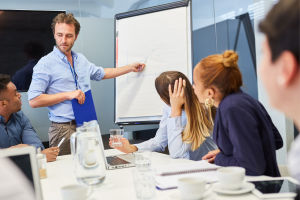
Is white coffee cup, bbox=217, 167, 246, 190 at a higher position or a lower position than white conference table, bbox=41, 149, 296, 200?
higher

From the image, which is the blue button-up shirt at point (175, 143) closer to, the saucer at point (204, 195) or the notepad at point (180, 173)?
the notepad at point (180, 173)

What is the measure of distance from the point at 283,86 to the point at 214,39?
2455mm

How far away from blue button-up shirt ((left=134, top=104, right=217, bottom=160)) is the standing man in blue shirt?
78 centimetres

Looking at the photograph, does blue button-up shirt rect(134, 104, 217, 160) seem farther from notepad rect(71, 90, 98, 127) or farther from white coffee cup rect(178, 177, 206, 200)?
white coffee cup rect(178, 177, 206, 200)

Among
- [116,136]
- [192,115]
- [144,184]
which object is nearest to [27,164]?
[144,184]

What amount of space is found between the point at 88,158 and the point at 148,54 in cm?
176

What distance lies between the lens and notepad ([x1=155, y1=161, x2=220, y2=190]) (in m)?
1.00

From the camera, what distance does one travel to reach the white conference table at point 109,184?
3.07 ft

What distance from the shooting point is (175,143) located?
1676mm

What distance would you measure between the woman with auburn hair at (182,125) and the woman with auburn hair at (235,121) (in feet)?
0.94

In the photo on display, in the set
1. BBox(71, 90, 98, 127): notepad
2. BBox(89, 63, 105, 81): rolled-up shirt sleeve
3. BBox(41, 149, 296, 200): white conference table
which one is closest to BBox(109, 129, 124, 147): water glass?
BBox(41, 149, 296, 200): white conference table

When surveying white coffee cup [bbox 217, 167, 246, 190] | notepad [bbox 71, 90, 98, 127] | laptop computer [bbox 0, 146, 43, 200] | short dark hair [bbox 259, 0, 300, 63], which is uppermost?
short dark hair [bbox 259, 0, 300, 63]

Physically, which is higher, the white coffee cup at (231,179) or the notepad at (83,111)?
the notepad at (83,111)

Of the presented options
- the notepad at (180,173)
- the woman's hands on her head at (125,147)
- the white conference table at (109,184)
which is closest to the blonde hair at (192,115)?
the white conference table at (109,184)
